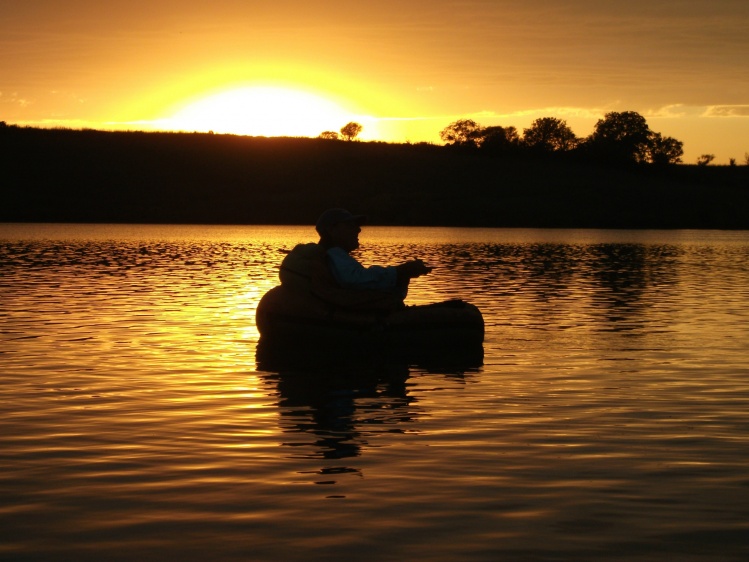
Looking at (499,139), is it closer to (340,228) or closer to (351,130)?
(351,130)

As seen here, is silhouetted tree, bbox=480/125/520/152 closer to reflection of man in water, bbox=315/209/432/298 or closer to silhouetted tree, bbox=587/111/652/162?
silhouetted tree, bbox=587/111/652/162

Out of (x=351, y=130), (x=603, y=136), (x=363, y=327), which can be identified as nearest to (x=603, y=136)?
(x=603, y=136)

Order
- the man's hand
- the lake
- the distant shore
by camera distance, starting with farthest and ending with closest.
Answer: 1. the distant shore
2. the man's hand
3. the lake

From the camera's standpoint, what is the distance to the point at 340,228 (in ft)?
49.8

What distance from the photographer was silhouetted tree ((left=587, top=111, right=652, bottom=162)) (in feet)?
437

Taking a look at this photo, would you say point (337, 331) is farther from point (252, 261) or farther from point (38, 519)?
point (252, 261)

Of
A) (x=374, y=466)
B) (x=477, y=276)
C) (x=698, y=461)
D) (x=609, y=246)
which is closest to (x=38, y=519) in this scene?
(x=374, y=466)

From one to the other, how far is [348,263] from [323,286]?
18.4 inches

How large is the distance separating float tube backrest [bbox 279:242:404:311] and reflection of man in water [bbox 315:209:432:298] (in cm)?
10

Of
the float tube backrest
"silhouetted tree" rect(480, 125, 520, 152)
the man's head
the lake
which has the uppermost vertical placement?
"silhouetted tree" rect(480, 125, 520, 152)

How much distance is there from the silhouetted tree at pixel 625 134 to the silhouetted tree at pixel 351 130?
120 ft

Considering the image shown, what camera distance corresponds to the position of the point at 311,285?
1538 cm

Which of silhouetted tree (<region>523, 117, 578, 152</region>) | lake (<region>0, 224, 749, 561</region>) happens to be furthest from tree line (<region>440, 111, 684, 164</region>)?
lake (<region>0, 224, 749, 561</region>)

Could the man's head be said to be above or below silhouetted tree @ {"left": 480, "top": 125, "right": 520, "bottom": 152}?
below
